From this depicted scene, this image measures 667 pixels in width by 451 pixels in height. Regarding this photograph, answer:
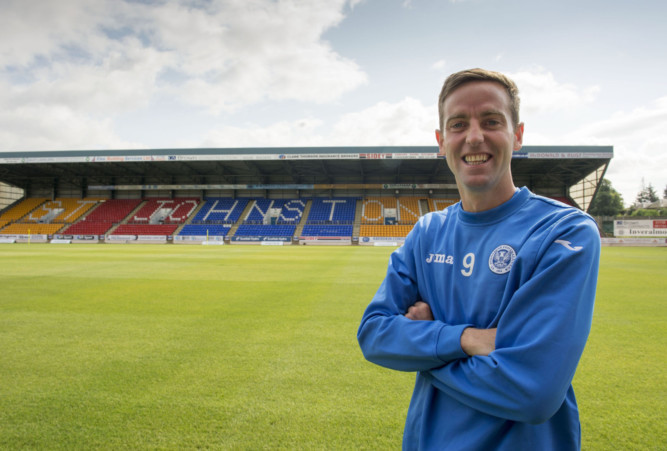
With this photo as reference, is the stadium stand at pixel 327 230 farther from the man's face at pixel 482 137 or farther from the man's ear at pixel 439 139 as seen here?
the man's face at pixel 482 137

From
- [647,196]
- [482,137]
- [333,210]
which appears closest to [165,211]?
[333,210]

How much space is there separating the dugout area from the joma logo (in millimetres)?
31541

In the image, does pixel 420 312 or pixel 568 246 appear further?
pixel 420 312

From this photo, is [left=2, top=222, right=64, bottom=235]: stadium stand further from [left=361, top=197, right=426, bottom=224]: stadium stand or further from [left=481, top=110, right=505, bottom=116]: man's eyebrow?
[left=481, top=110, right=505, bottom=116]: man's eyebrow

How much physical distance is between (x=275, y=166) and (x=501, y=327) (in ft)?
130

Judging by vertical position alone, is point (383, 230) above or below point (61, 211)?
below

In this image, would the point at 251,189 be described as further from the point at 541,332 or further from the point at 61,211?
the point at 541,332

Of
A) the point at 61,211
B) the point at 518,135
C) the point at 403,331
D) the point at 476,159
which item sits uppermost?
the point at 61,211

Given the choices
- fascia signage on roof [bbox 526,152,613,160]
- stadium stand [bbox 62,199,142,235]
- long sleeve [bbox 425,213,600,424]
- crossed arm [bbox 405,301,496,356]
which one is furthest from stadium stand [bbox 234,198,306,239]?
long sleeve [bbox 425,213,600,424]

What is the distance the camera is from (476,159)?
A: 5.07 feet

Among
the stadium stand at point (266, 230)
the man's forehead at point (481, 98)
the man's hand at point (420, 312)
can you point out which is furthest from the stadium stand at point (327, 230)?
the man's forehead at point (481, 98)

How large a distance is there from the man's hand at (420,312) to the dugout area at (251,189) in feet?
103

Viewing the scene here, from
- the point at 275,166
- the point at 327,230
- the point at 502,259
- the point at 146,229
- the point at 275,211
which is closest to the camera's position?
the point at 502,259

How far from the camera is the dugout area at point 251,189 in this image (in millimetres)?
35188
